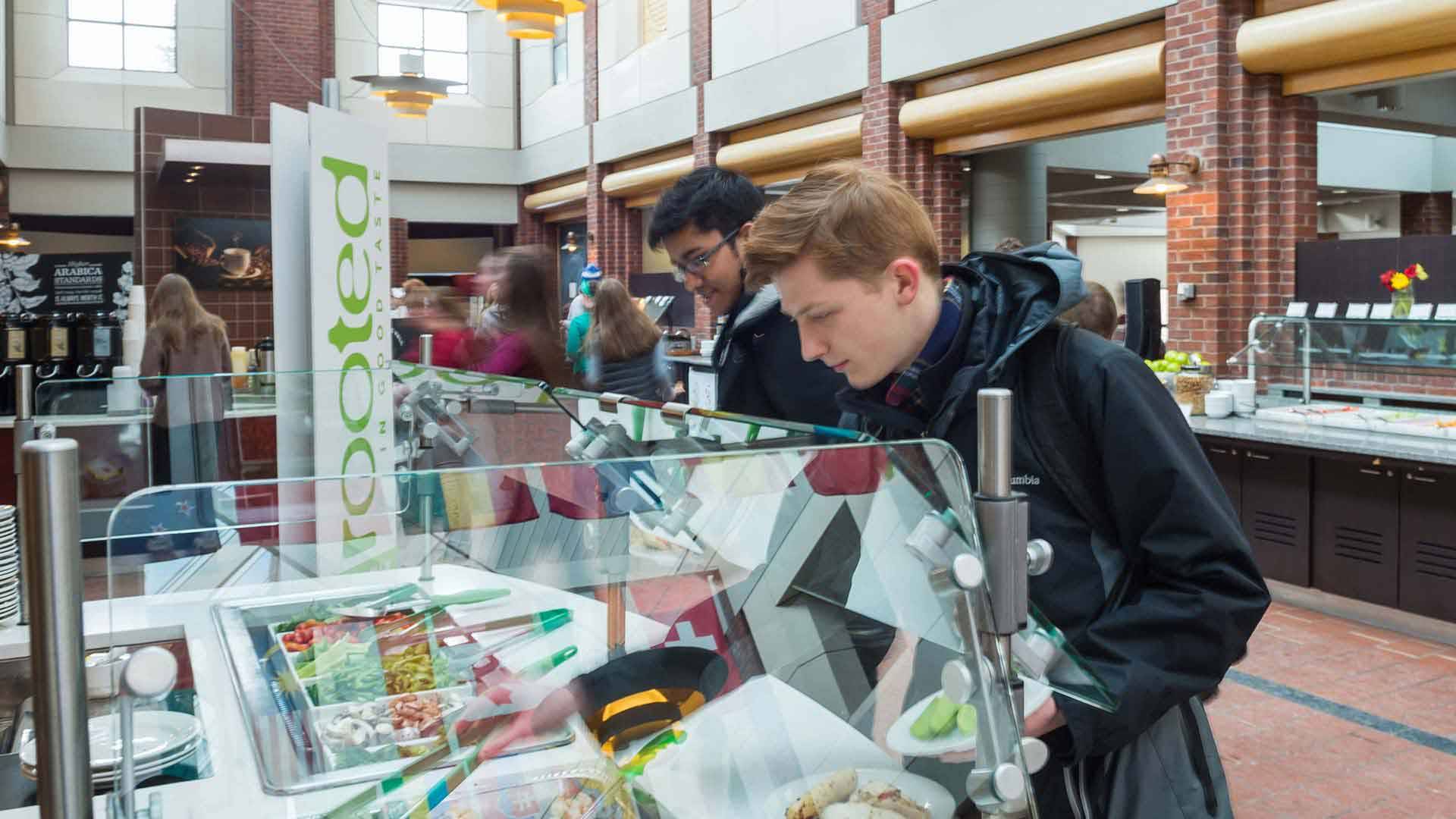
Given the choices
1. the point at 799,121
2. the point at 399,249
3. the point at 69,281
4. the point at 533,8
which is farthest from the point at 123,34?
the point at 799,121

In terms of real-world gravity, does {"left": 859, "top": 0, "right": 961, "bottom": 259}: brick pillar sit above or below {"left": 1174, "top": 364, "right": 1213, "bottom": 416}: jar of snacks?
above

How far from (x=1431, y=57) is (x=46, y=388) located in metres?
7.20

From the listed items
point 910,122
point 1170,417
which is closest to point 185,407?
point 1170,417

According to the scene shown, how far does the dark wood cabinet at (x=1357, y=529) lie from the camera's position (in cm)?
499

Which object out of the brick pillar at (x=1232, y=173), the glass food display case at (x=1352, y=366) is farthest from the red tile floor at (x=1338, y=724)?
the brick pillar at (x=1232, y=173)

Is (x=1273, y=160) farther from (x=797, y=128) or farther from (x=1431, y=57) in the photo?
(x=797, y=128)

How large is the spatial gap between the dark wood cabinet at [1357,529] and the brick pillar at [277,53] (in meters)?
14.7

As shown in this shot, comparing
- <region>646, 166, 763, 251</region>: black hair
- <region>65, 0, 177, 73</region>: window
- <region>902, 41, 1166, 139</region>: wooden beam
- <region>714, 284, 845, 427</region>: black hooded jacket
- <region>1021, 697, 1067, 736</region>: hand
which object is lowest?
<region>1021, 697, 1067, 736</region>: hand

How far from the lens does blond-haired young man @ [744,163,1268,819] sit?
4.20 feet

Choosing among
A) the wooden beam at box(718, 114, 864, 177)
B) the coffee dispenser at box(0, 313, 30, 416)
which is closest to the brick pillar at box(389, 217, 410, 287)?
the wooden beam at box(718, 114, 864, 177)

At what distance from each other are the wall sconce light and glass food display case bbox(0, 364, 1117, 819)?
23.2ft

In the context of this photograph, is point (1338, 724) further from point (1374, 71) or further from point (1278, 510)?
point (1374, 71)

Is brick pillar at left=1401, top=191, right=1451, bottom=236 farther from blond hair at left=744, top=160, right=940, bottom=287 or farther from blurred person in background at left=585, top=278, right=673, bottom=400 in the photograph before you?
blond hair at left=744, top=160, right=940, bottom=287

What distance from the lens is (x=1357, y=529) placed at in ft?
16.9
